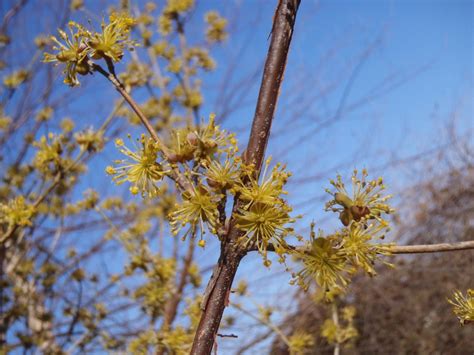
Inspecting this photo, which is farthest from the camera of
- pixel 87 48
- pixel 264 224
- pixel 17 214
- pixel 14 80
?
pixel 14 80

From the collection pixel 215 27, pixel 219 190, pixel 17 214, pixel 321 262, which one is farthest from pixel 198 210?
pixel 215 27

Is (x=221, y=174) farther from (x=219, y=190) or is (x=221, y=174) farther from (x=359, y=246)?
(x=359, y=246)

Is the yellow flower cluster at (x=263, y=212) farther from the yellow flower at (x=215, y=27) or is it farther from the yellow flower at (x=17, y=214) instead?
the yellow flower at (x=215, y=27)

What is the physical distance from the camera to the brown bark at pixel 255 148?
0.99 m

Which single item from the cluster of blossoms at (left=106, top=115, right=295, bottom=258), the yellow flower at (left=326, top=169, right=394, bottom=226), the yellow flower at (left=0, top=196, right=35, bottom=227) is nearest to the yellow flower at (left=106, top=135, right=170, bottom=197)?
the cluster of blossoms at (left=106, top=115, right=295, bottom=258)

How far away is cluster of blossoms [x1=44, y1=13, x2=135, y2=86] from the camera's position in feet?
4.05

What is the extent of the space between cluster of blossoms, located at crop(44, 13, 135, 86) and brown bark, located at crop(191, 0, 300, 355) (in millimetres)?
426

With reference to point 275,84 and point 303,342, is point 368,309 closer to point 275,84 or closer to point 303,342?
point 303,342

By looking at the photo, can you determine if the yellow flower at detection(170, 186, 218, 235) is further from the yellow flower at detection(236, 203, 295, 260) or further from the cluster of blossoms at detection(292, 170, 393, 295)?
the cluster of blossoms at detection(292, 170, 393, 295)

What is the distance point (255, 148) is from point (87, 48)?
54cm

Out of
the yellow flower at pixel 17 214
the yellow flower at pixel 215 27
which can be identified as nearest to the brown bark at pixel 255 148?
the yellow flower at pixel 17 214

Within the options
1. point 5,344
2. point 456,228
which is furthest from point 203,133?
point 456,228

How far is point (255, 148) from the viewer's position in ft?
3.48

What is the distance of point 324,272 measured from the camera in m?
1.07
